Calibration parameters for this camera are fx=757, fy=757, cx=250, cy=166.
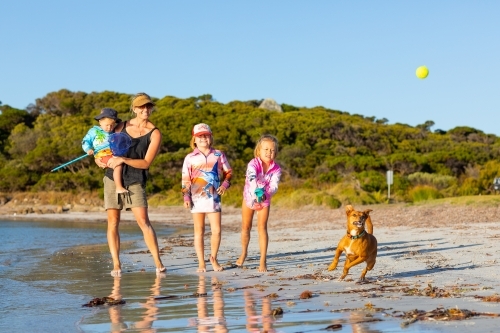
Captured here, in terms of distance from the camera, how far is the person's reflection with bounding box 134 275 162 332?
14.9 ft

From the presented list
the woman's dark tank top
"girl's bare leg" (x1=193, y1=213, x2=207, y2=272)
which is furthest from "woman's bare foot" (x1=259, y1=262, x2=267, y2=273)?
the woman's dark tank top

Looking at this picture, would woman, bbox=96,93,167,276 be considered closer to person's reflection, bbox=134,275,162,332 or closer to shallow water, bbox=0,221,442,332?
shallow water, bbox=0,221,442,332

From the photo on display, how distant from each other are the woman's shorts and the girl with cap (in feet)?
0.33

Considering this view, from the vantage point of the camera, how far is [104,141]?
773 cm

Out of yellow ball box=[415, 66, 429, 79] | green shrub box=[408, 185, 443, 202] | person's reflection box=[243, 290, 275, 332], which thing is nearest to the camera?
person's reflection box=[243, 290, 275, 332]

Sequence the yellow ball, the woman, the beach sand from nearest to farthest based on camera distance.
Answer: the beach sand, the woman, the yellow ball

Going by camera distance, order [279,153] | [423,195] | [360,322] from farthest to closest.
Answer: [279,153] → [423,195] → [360,322]

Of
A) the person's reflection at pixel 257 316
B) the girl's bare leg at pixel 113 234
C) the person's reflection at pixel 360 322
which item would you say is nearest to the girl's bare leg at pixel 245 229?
the girl's bare leg at pixel 113 234

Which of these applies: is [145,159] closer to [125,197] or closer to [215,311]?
[125,197]

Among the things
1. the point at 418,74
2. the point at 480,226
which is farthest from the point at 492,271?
the point at 418,74

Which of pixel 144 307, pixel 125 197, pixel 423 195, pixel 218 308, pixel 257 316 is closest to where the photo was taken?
pixel 257 316

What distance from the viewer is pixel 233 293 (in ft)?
19.8

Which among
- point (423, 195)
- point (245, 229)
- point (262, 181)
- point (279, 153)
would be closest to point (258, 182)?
point (262, 181)

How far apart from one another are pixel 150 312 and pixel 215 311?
44cm
